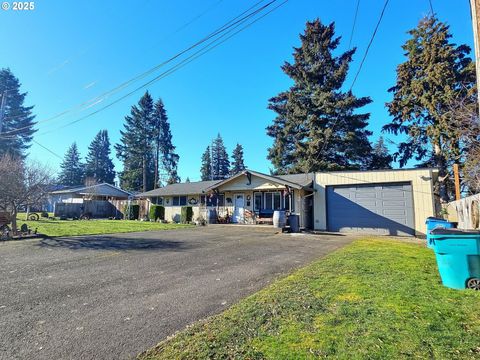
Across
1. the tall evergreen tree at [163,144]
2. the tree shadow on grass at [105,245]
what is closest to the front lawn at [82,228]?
the tree shadow on grass at [105,245]

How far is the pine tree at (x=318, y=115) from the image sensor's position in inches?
1112

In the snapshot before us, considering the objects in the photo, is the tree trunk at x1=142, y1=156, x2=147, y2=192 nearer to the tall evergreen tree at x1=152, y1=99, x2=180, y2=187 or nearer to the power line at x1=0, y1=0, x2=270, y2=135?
the tall evergreen tree at x1=152, y1=99, x2=180, y2=187

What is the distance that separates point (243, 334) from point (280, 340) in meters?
0.41

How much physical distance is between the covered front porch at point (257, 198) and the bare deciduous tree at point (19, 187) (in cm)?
1101

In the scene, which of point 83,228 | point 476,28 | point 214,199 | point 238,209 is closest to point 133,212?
point 214,199

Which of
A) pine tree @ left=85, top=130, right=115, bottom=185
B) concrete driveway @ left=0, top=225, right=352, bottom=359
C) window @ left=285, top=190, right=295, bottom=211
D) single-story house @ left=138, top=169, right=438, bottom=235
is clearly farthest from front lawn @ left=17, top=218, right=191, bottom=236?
pine tree @ left=85, top=130, right=115, bottom=185

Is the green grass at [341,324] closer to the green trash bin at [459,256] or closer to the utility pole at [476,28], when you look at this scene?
the green trash bin at [459,256]

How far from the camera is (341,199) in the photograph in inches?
656

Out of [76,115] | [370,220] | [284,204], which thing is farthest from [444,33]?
[76,115]

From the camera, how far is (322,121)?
29.2 meters

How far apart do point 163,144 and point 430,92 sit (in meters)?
38.8

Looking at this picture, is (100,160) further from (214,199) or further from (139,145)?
(214,199)

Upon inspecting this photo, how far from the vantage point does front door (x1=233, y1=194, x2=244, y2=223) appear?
20609mm

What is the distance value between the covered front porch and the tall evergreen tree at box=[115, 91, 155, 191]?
92.9 ft
